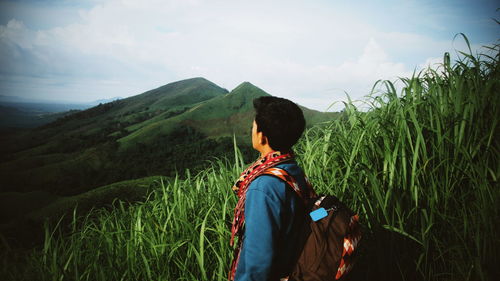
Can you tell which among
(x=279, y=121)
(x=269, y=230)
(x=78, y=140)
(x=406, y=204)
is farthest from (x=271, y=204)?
(x=78, y=140)

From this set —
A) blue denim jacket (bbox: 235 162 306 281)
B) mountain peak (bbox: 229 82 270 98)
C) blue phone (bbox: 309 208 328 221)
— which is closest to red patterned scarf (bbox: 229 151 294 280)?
blue denim jacket (bbox: 235 162 306 281)

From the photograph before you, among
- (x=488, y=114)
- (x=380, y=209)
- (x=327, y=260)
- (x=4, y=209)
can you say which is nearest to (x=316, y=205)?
(x=327, y=260)

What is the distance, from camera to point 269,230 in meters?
0.99

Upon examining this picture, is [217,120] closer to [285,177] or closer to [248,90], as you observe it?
[248,90]

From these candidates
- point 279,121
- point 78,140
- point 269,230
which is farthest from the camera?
point 78,140

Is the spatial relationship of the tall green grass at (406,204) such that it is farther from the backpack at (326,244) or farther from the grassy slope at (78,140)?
the grassy slope at (78,140)

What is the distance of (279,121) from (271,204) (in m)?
0.35

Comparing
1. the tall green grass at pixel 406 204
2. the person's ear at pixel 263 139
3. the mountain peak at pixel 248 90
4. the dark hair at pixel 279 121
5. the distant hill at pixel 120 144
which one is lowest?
the distant hill at pixel 120 144

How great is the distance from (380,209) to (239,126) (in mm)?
96642

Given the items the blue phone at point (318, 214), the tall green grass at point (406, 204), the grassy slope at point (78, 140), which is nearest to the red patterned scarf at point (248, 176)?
the blue phone at point (318, 214)

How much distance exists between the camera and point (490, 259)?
1.38 m

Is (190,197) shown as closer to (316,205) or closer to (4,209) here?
(316,205)

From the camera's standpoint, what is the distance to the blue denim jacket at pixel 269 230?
3.27 ft

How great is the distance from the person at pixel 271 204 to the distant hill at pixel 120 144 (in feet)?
126
